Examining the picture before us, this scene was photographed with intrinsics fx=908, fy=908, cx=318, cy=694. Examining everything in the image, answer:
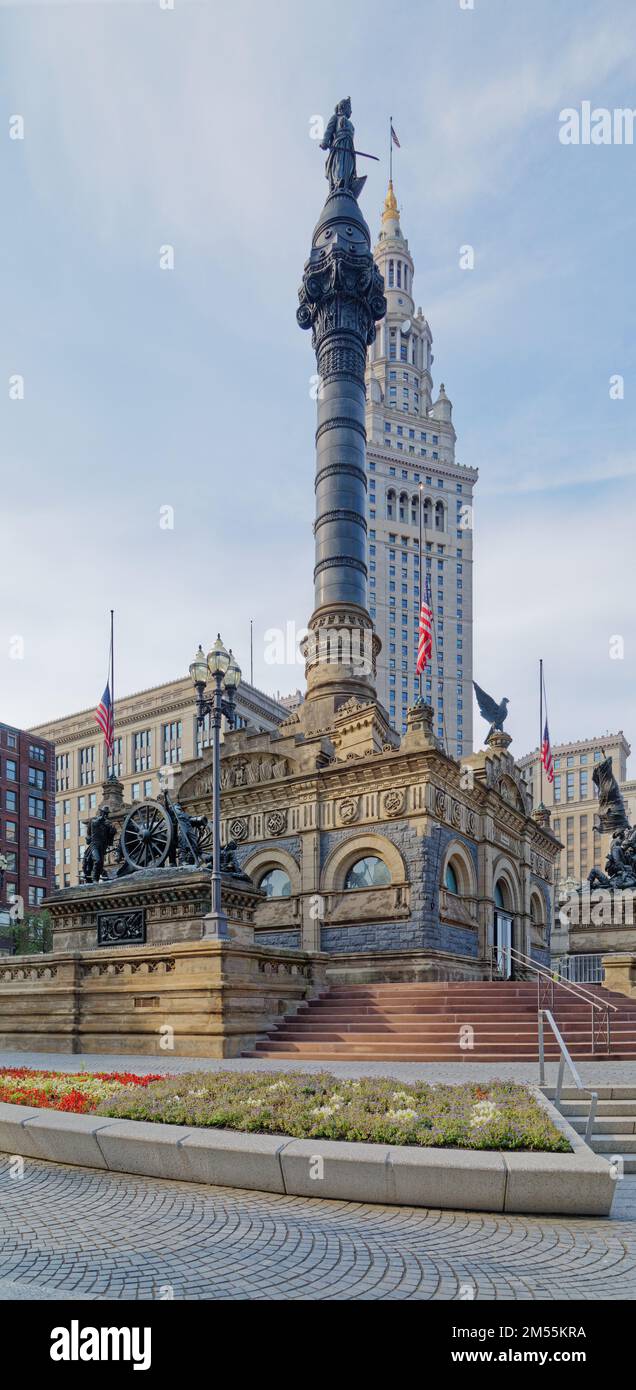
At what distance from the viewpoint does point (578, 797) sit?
133 meters

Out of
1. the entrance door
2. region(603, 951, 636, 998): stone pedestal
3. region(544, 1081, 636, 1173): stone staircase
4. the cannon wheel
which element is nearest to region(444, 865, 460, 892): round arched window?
the entrance door

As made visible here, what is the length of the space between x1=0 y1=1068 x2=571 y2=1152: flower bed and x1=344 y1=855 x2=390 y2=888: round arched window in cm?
1623

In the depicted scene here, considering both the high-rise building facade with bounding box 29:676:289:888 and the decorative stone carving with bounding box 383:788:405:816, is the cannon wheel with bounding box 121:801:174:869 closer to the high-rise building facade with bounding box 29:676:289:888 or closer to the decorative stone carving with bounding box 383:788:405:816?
the decorative stone carving with bounding box 383:788:405:816

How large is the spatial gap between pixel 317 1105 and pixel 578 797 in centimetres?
12897

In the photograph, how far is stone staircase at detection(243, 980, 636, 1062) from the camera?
1764 cm

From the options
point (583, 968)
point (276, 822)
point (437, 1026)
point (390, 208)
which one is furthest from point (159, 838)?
point (390, 208)

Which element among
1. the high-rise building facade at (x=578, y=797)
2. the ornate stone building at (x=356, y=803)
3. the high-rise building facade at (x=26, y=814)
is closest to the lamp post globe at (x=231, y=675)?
the ornate stone building at (x=356, y=803)

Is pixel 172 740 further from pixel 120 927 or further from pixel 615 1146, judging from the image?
pixel 615 1146

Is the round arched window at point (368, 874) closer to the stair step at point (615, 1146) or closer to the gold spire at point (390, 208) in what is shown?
the stair step at point (615, 1146)

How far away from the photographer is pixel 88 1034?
66.5ft

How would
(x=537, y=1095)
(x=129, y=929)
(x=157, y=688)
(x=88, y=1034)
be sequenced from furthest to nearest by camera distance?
1. (x=157, y=688)
2. (x=129, y=929)
3. (x=88, y=1034)
4. (x=537, y=1095)
